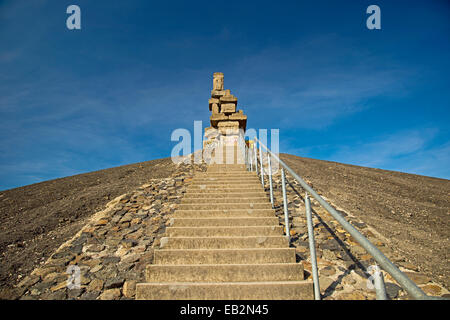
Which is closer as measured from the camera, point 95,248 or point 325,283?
point 325,283

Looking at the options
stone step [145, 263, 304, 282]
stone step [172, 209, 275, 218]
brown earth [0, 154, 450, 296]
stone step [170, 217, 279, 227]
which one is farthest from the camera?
stone step [172, 209, 275, 218]

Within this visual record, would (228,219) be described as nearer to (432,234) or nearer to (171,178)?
(171,178)

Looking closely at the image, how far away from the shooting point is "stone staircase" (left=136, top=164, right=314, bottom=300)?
8.93 ft

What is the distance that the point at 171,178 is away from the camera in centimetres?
767

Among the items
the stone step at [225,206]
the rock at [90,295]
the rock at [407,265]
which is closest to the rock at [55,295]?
the rock at [90,295]

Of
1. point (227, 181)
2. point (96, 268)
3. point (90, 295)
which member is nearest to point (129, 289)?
point (90, 295)

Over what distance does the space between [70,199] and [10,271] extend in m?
3.50

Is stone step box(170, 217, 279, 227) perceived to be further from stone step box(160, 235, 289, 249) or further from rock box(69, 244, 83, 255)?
rock box(69, 244, 83, 255)

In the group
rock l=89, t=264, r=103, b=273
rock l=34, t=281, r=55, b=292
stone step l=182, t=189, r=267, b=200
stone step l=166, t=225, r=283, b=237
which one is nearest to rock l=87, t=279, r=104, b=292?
rock l=89, t=264, r=103, b=273

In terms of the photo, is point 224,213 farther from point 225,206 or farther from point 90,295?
point 90,295

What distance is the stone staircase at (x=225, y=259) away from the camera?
272 cm

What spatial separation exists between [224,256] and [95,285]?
199cm

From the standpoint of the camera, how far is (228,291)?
8.90 feet
